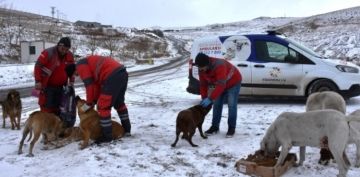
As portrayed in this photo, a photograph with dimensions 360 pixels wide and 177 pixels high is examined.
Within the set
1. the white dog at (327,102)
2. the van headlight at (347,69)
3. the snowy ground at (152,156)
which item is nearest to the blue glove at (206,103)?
the snowy ground at (152,156)

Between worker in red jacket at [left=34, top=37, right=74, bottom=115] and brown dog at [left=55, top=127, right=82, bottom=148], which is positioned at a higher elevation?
worker in red jacket at [left=34, top=37, right=74, bottom=115]

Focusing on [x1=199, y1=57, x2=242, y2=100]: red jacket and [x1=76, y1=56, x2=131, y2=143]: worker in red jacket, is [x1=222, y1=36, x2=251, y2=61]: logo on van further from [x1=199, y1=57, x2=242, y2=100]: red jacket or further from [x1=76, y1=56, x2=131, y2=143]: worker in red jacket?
[x1=76, y1=56, x2=131, y2=143]: worker in red jacket

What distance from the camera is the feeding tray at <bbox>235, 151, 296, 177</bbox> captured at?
6.00 m

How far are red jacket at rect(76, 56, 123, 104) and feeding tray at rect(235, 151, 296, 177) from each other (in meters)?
2.66

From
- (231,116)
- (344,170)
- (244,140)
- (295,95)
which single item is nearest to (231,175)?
(344,170)

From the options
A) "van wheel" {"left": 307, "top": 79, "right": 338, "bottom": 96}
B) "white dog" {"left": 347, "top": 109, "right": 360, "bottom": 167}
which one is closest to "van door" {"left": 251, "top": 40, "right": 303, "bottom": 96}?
"van wheel" {"left": 307, "top": 79, "right": 338, "bottom": 96}

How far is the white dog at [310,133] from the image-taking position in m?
5.62

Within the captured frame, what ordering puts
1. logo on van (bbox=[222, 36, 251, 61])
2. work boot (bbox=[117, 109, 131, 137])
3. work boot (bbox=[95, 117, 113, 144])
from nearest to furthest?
work boot (bbox=[95, 117, 113, 144])
work boot (bbox=[117, 109, 131, 137])
logo on van (bbox=[222, 36, 251, 61])

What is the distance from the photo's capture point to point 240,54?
12258 millimetres

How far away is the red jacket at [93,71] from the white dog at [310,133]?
9.13 feet

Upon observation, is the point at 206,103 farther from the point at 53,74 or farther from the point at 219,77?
the point at 53,74

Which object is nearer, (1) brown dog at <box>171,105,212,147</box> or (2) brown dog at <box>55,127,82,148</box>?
(1) brown dog at <box>171,105,212,147</box>

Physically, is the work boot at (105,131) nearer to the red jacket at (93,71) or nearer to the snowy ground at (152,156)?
the snowy ground at (152,156)

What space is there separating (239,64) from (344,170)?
662cm
